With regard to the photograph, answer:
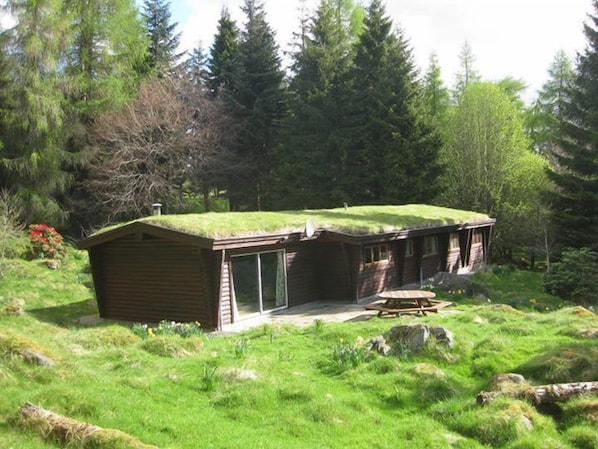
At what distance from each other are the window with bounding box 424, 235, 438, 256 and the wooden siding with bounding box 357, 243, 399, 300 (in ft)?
9.15

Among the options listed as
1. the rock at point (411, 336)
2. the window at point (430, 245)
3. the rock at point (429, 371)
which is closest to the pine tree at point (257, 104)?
the window at point (430, 245)

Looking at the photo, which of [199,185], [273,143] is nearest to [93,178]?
[199,185]

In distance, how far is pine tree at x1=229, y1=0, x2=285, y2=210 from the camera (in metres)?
34.2

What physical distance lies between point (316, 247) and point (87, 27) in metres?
17.1

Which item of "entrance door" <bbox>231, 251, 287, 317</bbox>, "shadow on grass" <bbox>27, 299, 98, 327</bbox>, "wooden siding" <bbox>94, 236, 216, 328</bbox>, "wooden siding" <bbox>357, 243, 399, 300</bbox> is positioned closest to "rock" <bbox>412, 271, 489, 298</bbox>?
"wooden siding" <bbox>357, 243, 399, 300</bbox>

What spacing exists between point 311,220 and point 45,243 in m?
11.2

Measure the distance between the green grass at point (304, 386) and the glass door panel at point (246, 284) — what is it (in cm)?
A: 263

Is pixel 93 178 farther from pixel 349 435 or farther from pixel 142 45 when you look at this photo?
pixel 349 435

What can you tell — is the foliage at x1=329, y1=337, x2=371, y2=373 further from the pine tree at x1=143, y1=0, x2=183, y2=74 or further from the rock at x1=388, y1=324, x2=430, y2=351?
the pine tree at x1=143, y1=0, x2=183, y2=74

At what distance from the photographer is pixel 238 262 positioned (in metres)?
14.2

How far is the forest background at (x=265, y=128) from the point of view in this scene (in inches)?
942

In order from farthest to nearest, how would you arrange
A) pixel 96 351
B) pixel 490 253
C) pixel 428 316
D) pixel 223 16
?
pixel 223 16, pixel 490 253, pixel 428 316, pixel 96 351

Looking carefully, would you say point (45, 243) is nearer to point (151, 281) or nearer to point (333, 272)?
point (151, 281)

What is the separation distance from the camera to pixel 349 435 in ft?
20.9
